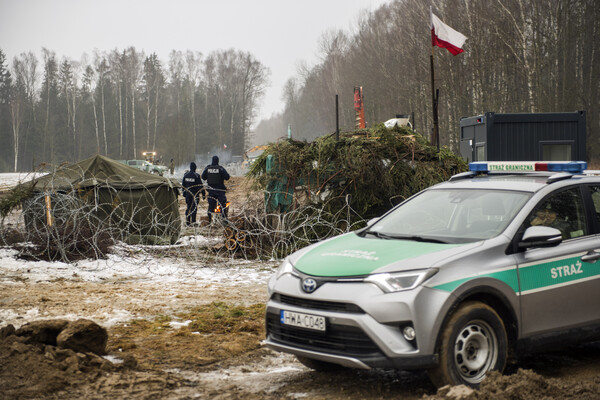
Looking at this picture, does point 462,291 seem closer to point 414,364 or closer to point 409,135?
point 414,364

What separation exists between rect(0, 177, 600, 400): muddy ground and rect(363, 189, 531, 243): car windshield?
1.14 meters

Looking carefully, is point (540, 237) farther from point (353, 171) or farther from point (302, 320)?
point (353, 171)

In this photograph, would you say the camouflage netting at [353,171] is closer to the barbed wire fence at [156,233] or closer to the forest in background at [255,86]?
the barbed wire fence at [156,233]

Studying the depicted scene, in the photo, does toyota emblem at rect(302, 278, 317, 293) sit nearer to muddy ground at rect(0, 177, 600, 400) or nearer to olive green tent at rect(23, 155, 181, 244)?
muddy ground at rect(0, 177, 600, 400)

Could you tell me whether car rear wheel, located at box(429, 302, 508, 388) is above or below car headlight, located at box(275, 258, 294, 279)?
below

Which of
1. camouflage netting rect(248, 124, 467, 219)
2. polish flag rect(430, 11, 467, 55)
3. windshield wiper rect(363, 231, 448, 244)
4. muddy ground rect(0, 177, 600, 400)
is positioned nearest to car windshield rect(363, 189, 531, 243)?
windshield wiper rect(363, 231, 448, 244)

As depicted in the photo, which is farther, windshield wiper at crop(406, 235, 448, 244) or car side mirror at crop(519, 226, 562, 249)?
windshield wiper at crop(406, 235, 448, 244)

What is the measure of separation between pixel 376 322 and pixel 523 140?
11.9 metres

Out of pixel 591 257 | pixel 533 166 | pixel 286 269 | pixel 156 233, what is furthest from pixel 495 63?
pixel 286 269

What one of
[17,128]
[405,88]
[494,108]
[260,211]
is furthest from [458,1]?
[17,128]

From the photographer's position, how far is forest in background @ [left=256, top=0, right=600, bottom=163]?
38.5 meters

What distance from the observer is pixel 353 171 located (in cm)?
1358

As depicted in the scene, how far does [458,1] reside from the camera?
46.3 meters

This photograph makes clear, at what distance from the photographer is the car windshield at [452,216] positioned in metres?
5.43
